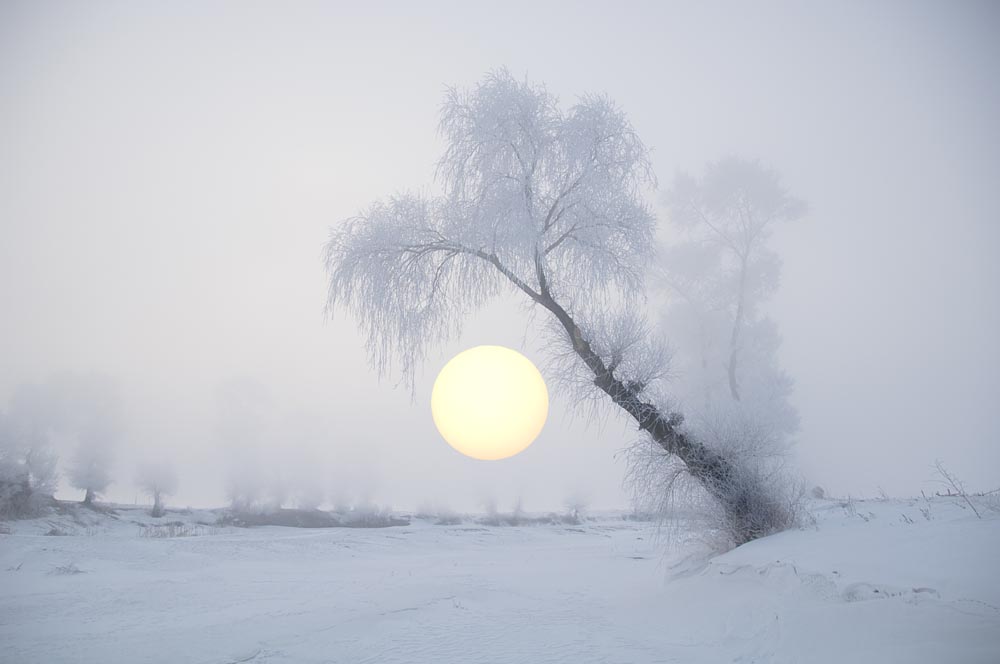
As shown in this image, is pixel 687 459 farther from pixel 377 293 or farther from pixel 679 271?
pixel 679 271

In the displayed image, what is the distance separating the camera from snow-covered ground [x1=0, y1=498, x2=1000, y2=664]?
11.1 feet

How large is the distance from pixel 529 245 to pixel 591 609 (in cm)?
519

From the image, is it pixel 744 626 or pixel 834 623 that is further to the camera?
pixel 744 626

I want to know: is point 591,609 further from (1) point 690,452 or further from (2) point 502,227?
(2) point 502,227

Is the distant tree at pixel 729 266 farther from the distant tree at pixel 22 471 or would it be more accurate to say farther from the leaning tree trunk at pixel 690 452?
the distant tree at pixel 22 471

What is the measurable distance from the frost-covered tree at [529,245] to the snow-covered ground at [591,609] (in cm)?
243

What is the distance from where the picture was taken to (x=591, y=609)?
6180 millimetres

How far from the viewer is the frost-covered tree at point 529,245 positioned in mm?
7430

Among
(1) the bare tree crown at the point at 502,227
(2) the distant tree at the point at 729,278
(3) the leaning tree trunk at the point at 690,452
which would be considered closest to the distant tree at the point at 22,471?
(1) the bare tree crown at the point at 502,227

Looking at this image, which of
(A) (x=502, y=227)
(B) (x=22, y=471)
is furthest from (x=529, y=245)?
(B) (x=22, y=471)

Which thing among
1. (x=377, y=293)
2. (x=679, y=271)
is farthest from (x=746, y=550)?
(x=679, y=271)

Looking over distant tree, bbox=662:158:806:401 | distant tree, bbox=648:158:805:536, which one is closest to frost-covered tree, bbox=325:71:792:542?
distant tree, bbox=648:158:805:536

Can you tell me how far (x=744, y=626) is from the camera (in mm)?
4504

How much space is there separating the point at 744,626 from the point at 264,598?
613 centimetres
